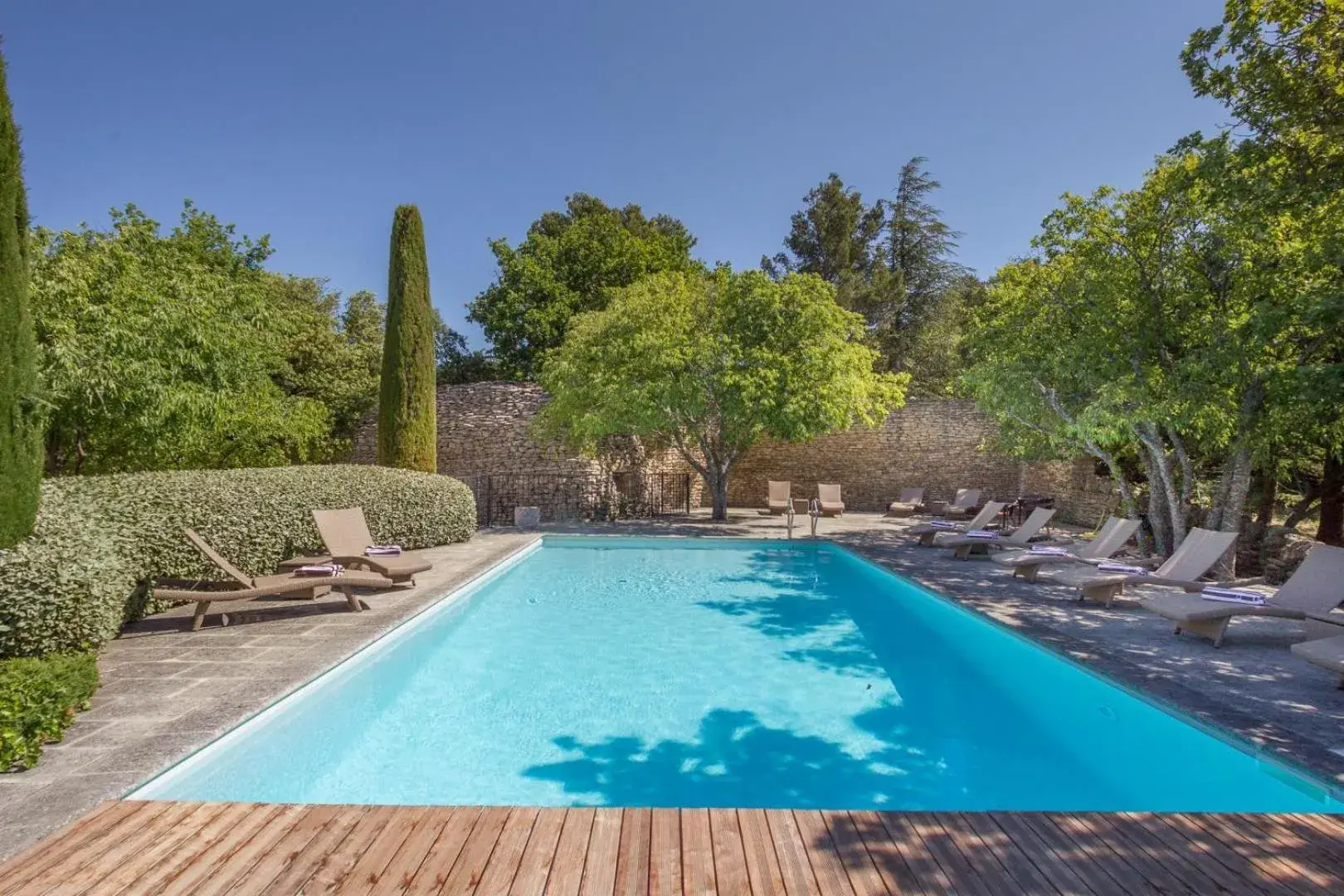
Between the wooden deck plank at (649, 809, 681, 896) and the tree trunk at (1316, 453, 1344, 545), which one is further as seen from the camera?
the tree trunk at (1316, 453, 1344, 545)

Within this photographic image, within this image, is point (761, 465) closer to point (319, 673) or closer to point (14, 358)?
point (319, 673)

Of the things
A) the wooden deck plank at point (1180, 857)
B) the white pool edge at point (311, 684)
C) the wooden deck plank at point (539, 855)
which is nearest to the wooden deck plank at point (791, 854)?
the wooden deck plank at point (539, 855)

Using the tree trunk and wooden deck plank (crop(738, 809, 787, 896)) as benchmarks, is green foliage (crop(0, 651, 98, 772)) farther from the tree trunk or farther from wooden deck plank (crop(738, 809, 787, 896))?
the tree trunk

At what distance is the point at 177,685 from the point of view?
439cm

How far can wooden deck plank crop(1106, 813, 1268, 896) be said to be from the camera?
2.31 meters

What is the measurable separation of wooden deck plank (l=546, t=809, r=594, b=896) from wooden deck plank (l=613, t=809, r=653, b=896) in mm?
130

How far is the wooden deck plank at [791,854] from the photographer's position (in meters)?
2.29

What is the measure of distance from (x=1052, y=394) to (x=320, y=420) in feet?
51.7

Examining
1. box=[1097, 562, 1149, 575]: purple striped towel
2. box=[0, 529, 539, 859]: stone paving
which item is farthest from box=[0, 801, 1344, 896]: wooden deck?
box=[1097, 562, 1149, 575]: purple striped towel

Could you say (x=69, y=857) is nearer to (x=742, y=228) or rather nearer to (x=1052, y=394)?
(x=1052, y=394)

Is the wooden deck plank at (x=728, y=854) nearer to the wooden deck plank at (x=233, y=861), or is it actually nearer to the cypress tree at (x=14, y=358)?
the wooden deck plank at (x=233, y=861)

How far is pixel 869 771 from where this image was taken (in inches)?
163

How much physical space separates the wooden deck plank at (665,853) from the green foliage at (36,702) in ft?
9.54

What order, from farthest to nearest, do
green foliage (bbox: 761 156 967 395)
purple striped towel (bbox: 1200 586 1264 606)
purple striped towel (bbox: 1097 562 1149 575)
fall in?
1. green foliage (bbox: 761 156 967 395)
2. purple striped towel (bbox: 1097 562 1149 575)
3. purple striped towel (bbox: 1200 586 1264 606)
